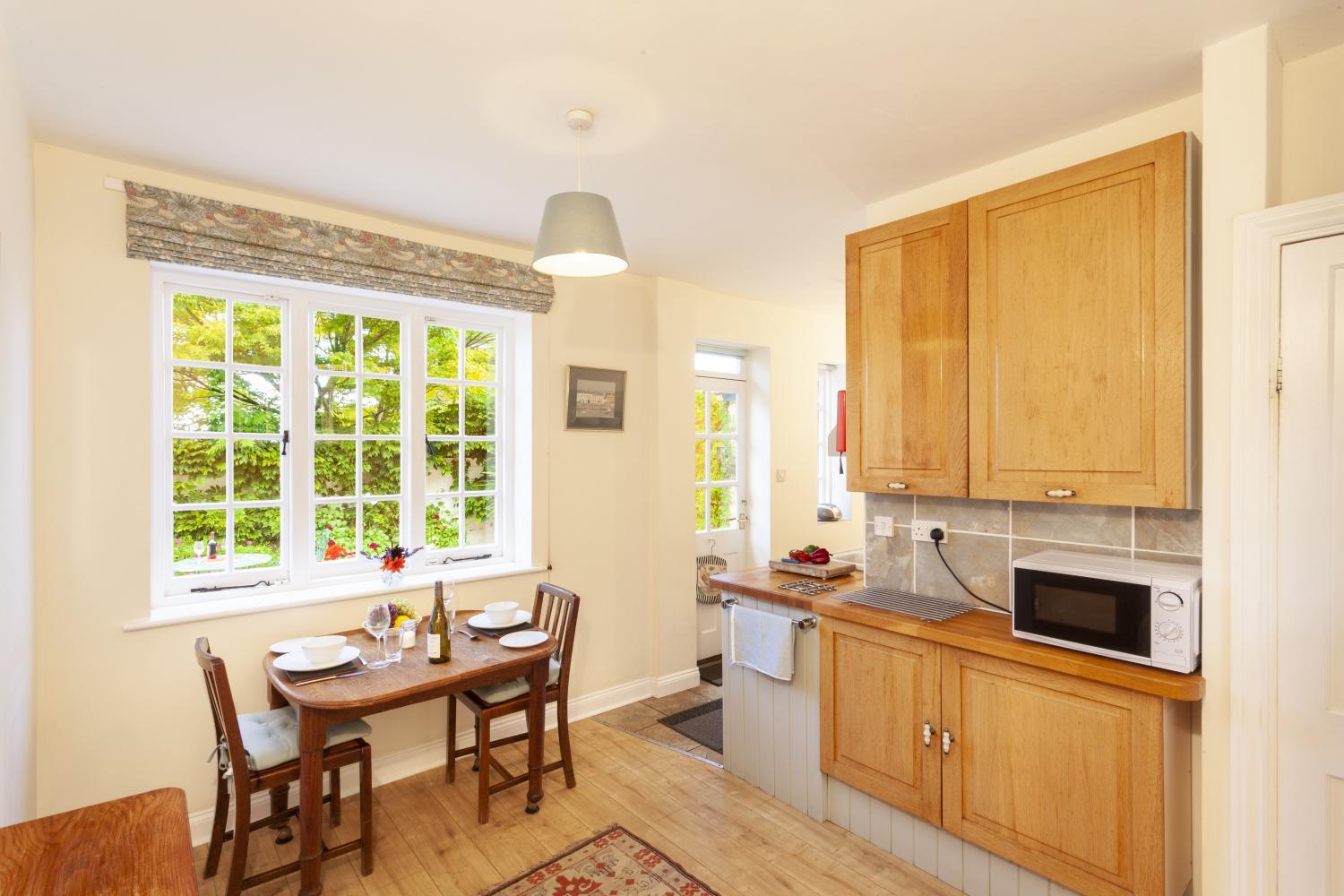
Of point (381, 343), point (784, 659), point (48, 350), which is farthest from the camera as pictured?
point (381, 343)

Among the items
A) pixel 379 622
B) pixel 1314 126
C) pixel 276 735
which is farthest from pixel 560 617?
pixel 1314 126

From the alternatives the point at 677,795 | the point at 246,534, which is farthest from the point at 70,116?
the point at 677,795

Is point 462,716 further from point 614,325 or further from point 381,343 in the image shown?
point 614,325

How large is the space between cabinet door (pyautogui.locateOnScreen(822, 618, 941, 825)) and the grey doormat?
0.93m

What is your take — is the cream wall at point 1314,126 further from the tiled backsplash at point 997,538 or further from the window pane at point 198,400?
the window pane at point 198,400

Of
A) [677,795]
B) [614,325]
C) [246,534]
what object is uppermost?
[614,325]

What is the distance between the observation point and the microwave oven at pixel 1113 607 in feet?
5.62

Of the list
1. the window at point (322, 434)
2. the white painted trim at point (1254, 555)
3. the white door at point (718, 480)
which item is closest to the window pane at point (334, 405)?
the window at point (322, 434)

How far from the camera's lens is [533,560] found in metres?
3.46

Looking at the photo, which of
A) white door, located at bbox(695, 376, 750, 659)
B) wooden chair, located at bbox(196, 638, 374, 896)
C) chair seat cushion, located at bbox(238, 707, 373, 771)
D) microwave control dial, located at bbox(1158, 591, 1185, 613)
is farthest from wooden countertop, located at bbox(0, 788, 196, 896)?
white door, located at bbox(695, 376, 750, 659)

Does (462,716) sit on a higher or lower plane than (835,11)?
lower

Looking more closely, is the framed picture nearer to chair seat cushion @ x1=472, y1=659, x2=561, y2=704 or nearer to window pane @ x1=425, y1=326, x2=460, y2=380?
window pane @ x1=425, y1=326, x2=460, y2=380

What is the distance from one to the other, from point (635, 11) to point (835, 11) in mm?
479

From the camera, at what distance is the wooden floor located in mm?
2217
